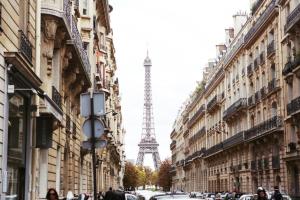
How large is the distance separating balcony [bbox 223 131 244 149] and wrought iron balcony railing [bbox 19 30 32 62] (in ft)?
142

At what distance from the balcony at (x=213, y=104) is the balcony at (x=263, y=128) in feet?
60.9

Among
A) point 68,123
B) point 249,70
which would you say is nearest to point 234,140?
point 249,70

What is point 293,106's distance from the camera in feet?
136

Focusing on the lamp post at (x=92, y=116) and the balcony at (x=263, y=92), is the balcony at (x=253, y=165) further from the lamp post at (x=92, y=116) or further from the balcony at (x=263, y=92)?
the lamp post at (x=92, y=116)

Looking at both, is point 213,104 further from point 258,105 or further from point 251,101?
point 258,105

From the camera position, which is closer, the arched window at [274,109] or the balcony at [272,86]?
the balcony at [272,86]

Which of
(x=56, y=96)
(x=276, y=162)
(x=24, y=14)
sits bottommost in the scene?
(x=276, y=162)

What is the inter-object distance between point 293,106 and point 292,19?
588 centimetres

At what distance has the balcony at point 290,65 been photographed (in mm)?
39972

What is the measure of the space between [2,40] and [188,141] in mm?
102825

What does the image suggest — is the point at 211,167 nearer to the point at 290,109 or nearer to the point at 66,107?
the point at 290,109

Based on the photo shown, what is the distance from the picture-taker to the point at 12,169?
14094 mm

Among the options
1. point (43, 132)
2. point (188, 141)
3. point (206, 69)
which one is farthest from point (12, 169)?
point (188, 141)

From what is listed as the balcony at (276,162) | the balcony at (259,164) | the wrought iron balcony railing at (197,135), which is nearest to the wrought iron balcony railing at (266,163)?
the balcony at (259,164)
